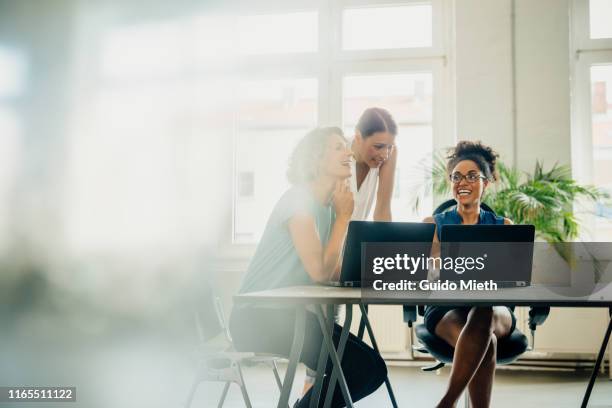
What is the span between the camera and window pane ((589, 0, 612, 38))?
4699 mm

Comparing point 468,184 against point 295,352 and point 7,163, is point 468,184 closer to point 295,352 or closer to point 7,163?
point 295,352

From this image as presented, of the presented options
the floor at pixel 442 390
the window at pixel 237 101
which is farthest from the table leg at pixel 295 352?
the window at pixel 237 101

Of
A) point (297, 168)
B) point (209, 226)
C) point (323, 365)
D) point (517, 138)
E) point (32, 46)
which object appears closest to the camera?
point (323, 365)

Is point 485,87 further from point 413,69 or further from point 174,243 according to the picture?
point 174,243

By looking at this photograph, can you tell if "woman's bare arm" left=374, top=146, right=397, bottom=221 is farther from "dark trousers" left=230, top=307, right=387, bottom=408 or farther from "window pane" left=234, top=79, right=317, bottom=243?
"window pane" left=234, top=79, right=317, bottom=243

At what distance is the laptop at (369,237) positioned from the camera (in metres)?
1.88

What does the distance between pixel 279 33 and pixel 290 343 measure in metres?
3.73

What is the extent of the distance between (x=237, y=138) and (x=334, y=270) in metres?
3.40

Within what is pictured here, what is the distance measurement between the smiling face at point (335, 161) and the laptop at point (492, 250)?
392 mm

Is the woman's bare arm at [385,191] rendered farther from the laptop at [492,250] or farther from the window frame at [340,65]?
the window frame at [340,65]

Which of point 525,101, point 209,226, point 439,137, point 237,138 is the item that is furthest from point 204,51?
point 525,101

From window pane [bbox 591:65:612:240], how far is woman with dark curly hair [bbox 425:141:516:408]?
233 centimetres

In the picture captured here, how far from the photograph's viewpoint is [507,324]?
8.03 feet

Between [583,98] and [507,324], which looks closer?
[507,324]
